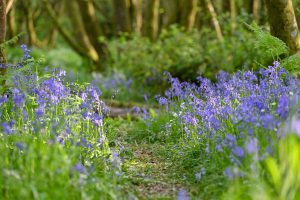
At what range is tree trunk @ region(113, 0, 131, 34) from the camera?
1445cm

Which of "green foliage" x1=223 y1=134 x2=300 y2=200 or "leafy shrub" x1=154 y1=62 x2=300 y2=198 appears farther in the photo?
"leafy shrub" x1=154 y1=62 x2=300 y2=198

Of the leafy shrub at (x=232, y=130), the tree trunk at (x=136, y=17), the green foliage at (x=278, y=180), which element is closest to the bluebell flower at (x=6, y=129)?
the leafy shrub at (x=232, y=130)

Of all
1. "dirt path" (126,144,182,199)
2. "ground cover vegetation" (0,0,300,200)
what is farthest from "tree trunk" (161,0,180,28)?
"dirt path" (126,144,182,199)

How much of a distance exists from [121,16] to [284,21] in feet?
27.7

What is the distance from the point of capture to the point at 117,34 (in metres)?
14.6

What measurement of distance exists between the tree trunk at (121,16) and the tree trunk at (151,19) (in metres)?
0.71

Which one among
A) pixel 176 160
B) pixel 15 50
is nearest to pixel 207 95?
pixel 176 160

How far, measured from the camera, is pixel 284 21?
650cm

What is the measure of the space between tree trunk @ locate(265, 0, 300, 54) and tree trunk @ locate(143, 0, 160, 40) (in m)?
7.28

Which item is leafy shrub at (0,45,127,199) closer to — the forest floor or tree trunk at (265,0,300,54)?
the forest floor

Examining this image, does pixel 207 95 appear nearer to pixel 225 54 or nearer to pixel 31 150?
pixel 31 150

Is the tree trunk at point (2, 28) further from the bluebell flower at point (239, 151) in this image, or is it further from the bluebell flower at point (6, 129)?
the bluebell flower at point (239, 151)

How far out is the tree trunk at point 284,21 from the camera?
6.45m

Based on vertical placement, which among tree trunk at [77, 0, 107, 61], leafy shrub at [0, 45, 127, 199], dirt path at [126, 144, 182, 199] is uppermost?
tree trunk at [77, 0, 107, 61]
